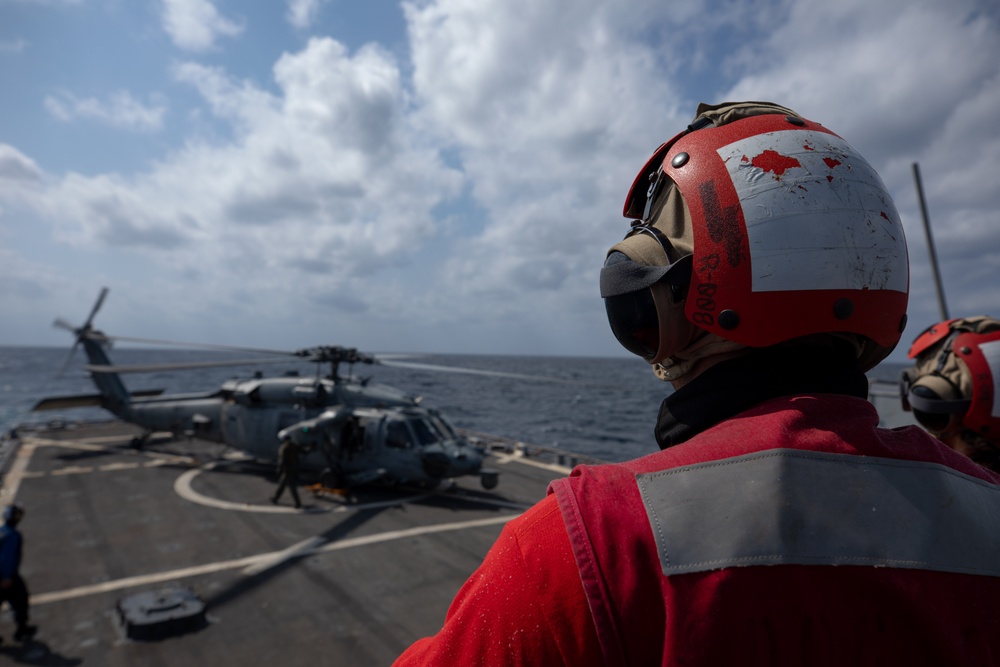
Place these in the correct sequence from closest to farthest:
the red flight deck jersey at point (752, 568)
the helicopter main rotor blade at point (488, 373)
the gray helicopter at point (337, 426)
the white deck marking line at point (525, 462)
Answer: the red flight deck jersey at point (752, 568) → the helicopter main rotor blade at point (488, 373) → the gray helicopter at point (337, 426) → the white deck marking line at point (525, 462)

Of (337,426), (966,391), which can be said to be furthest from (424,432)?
(966,391)

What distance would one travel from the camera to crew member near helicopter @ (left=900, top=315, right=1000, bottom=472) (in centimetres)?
378

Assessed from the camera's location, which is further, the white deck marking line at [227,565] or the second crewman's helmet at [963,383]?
the white deck marking line at [227,565]

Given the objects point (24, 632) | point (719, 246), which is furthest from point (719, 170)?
point (24, 632)

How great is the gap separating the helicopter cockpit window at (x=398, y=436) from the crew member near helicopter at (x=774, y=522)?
13.4 meters

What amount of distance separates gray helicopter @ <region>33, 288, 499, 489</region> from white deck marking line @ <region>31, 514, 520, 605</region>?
2.11 m

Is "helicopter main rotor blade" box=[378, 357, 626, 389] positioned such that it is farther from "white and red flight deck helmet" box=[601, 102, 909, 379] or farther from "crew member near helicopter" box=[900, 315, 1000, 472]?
"white and red flight deck helmet" box=[601, 102, 909, 379]

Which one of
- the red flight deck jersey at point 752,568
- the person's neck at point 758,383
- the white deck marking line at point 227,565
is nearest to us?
the red flight deck jersey at point 752,568

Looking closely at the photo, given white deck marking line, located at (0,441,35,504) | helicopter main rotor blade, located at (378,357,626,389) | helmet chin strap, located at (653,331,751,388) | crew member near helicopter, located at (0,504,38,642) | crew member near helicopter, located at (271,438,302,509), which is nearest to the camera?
helmet chin strap, located at (653,331,751,388)

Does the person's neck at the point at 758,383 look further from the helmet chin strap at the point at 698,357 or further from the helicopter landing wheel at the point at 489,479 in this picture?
the helicopter landing wheel at the point at 489,479

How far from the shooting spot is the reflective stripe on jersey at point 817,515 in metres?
1.11

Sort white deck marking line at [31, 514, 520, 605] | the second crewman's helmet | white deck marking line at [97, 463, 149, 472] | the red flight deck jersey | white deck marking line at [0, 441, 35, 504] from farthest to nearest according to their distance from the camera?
white deck marking line at [97, 463, 149, 472] < white deck marking line at [0, 441, 35, 504] < white deck marking line at [31, 514, 520, 605] < the second crewman's helmet < the red flight deck jersey

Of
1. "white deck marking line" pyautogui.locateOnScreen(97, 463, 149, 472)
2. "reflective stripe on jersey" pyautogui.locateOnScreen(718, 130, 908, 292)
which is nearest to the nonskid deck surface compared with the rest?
"white deck marking line" pyautogui.locateOnScreen(97, 463, 149, 472)

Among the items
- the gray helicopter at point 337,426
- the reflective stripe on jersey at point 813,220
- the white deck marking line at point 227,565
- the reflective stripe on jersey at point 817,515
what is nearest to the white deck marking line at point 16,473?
the gray helicopter at point 337,426
